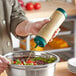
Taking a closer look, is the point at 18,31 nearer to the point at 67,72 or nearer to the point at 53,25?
the point at 67,72

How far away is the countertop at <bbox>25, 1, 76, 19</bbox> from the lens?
131 inches

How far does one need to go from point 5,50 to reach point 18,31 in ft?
0.56

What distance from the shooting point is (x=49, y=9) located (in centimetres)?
350

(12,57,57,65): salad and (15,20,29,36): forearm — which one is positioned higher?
(15,20,29,36): forearm

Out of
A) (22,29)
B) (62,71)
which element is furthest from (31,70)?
(22,29)

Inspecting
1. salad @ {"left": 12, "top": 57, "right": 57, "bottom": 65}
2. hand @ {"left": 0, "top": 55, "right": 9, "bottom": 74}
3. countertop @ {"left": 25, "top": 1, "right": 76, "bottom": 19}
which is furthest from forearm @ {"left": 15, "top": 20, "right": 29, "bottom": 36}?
countertop @ {"left": 25, "top": 1, "right": 76, "bottom": 19}

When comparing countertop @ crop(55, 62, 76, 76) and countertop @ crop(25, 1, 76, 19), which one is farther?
countertop @ crop(25, 1, 76, 19)

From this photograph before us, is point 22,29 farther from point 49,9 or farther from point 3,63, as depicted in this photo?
point 49,9

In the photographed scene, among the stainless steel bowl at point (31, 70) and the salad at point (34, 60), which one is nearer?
the stainless steel bowl at point (31, 70)

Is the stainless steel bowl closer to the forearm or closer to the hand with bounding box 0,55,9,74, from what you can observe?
the hand with bounding box 0,55,9,74

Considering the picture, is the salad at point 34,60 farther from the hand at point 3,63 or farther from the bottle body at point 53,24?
the bottle body at point 53,24

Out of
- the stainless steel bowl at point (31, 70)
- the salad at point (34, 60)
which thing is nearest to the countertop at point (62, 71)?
the salad at point (34, 60)

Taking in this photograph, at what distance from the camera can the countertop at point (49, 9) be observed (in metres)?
3.32

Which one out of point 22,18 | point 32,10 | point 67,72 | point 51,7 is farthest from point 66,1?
point 67,72
